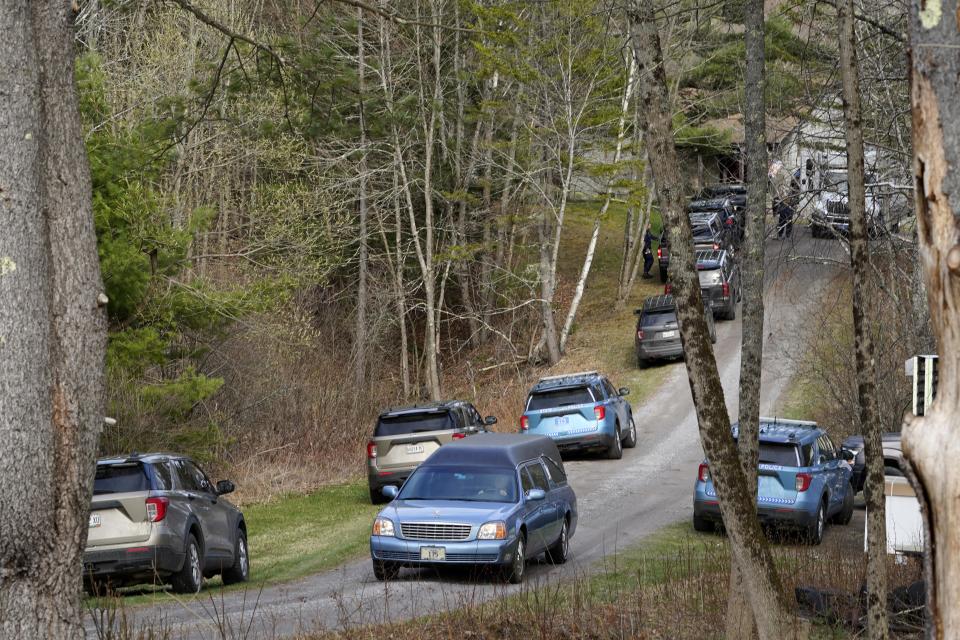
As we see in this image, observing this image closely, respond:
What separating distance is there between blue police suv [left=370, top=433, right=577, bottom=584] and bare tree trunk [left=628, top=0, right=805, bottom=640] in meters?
5.65

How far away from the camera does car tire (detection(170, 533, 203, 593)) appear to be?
14.0 m

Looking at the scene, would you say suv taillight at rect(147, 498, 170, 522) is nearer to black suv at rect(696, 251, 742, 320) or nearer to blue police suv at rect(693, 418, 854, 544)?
blue police suv at rect(693, 418, 854, 544)

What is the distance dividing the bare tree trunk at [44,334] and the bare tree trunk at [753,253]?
5.64m

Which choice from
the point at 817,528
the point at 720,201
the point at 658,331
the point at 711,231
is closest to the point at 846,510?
the point at 817,528

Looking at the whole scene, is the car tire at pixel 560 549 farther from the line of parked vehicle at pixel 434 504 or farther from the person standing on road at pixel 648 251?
the person standing on road at pixel 648 251

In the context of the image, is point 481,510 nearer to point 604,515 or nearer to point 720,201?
point 604,515

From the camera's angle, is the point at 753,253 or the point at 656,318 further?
the point at 656,318

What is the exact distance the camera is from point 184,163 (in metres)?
32.3

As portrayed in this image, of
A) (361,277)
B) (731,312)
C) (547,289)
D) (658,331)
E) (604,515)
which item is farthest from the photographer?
(731,312)

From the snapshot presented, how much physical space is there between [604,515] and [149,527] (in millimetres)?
9948

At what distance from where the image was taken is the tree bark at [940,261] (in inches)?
122

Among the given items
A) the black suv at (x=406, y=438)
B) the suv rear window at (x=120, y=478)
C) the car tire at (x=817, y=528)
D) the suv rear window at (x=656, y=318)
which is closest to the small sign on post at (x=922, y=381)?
the car tire at (x=817, y=528)

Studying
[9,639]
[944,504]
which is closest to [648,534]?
[9,639]

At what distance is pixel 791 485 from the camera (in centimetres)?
1861
